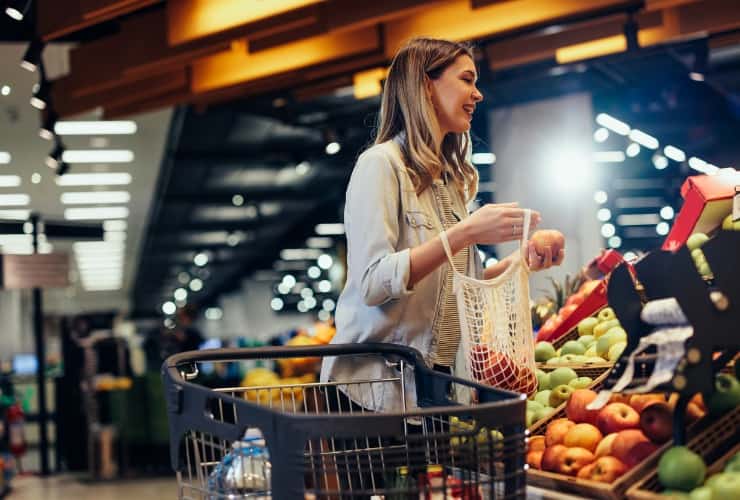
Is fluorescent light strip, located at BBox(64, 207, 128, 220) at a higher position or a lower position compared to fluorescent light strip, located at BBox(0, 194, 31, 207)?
higher

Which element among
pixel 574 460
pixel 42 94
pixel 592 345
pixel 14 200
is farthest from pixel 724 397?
pixel 14 200

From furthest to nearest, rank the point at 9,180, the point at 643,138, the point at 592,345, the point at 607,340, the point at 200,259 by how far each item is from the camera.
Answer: the point at 200,259 → the point at 9,180 → the point at 643,138 → the point at 592,345 → the point at 607,340

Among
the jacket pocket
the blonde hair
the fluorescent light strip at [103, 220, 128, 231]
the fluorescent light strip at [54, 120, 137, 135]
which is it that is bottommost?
the jacket pocket

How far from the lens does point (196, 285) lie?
1458 inches

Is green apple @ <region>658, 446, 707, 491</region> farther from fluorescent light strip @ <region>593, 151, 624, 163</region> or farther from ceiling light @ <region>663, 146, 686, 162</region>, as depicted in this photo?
fluorescent light strip @ <region>593, 151, 624, 163</region>

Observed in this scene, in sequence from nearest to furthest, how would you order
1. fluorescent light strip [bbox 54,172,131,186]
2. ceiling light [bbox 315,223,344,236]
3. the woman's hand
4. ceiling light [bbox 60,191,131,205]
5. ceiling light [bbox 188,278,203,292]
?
the woman's hand → fluorescent light strip [bbox 54,172,131,186] → ceiling light [bbox 60,191,131,205] → ceiling light [bbox 315,223,344,236] → ceiling light [bbox 188,278,203,292]

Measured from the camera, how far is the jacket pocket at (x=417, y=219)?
81.1 inches

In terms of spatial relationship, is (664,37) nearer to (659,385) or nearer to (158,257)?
(659,385)

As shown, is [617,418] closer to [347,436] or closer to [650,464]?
[650,464]

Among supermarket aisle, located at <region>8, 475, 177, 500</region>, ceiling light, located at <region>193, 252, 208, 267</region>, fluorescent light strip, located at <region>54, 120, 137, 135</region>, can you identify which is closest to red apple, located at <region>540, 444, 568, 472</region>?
supermarket aisle, located at <region>8, 475, 177, 500</region>

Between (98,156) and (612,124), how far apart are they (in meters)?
6.12

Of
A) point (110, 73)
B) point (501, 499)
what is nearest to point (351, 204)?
point (501, 499)

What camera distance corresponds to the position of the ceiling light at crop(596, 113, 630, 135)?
9.91 metres

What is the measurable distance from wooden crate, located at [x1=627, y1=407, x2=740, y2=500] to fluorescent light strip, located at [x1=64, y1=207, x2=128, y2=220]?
1517 cm
